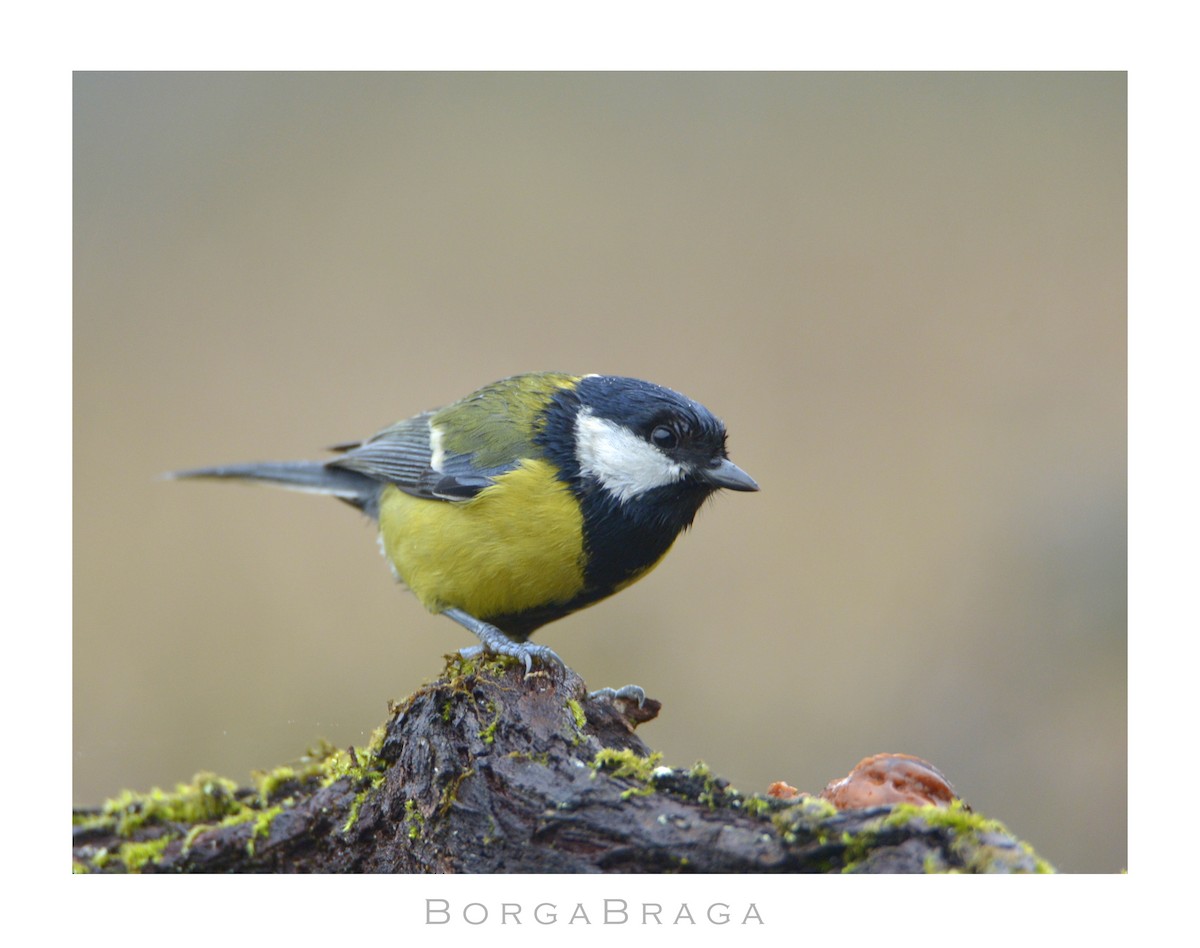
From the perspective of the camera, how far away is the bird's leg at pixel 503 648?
9.29 feet

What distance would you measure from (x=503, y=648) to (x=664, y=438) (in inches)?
33.0

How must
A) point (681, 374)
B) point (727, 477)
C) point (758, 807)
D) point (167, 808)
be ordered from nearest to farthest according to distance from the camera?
point (758, 807), point (727, 477), point (167, 808), point (681, 374)

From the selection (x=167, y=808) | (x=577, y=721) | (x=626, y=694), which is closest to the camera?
(x=577, y=721)

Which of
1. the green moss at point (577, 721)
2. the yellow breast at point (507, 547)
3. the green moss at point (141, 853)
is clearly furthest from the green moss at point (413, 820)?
the green moss at point (141, 853)

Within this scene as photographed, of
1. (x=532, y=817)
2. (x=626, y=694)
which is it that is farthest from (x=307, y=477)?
(x=532, y=817)

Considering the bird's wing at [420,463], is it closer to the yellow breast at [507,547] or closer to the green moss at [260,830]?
the yellow breast at [507,547]

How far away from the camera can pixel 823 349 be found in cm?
702

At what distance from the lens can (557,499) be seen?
130 inches

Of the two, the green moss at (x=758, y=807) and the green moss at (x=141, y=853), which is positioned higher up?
the green moss at (x=758, y=807)

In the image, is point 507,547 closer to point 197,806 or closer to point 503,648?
point 503,648

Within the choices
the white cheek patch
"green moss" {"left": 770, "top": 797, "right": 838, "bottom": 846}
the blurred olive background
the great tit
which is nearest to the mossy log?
"green moss" {"left": 770, "top": 797, "right": 838, "bottom": 846}

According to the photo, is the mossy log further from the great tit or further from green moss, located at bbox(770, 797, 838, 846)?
the great tit

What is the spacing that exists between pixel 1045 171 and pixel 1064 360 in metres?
1.25
